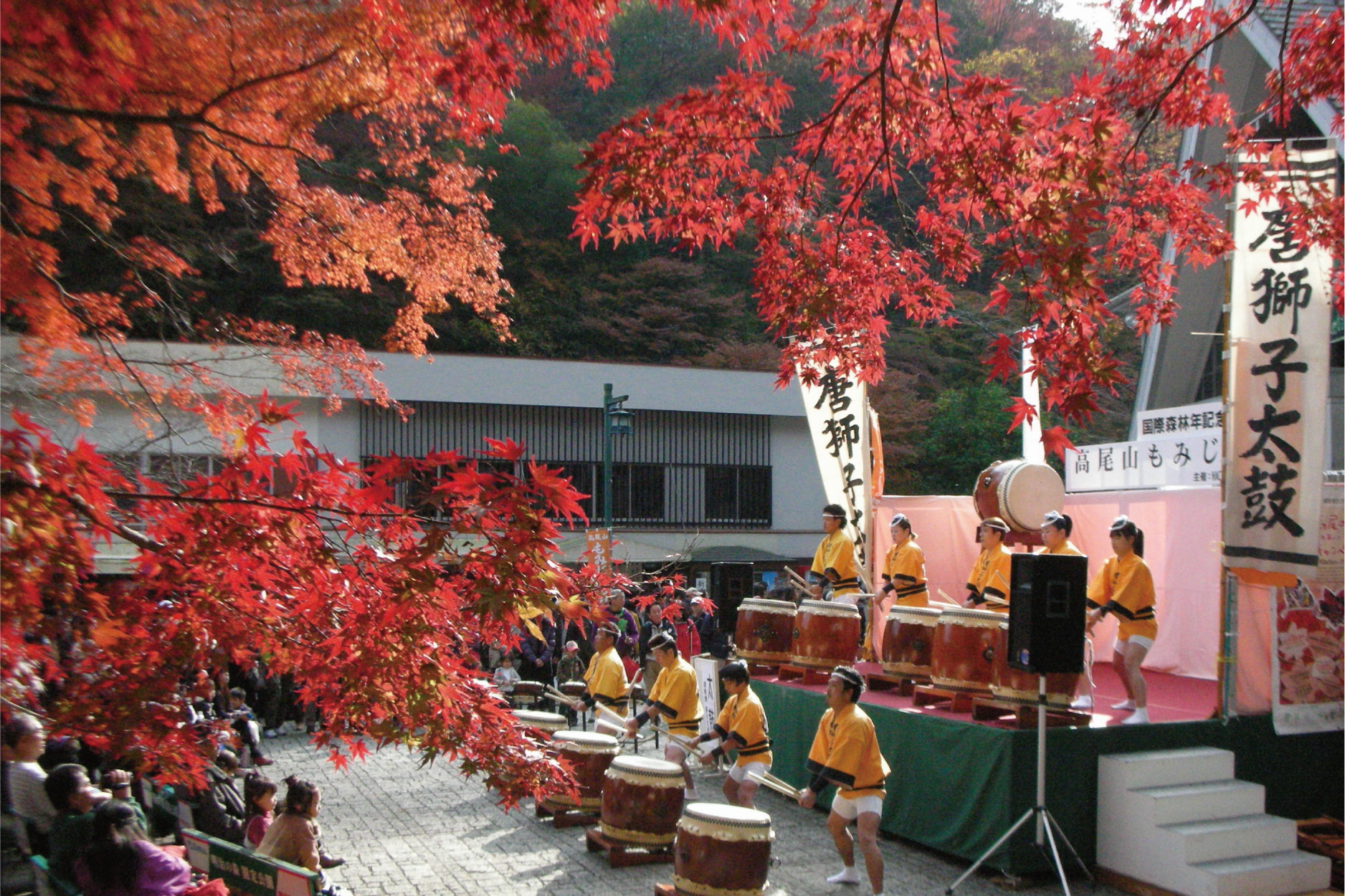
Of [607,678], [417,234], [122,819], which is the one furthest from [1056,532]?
[122,819]

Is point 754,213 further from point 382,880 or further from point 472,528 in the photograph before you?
point 382,880

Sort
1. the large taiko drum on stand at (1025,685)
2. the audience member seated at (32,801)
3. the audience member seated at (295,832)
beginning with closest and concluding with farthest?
the audience member seated at (295,832)
the audience member seated at (32,801)
the large taiko drum on stand at (1025,685)

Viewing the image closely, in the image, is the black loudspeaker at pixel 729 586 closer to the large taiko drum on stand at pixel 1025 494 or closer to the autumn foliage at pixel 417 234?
the large taiko drum on stand at pixel 1025 494

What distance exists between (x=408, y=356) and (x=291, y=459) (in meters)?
20.0

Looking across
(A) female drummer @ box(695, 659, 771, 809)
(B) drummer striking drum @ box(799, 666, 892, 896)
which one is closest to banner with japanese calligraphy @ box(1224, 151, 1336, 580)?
(B) drummer striking drum @ box(799, 666, 892, 896)

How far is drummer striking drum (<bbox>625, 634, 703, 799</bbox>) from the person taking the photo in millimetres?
8695

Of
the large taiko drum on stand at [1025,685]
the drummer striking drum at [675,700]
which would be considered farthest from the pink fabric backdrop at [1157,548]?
the drummer striking drum at [675,700]

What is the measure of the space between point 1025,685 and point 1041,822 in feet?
3.20

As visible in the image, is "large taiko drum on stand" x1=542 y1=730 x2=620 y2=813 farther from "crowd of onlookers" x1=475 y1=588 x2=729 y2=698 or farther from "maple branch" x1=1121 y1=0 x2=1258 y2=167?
"maple branch" x1=1121 y1=0 x2=1258 y2=167

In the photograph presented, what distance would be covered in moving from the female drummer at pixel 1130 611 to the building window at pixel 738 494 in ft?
55.7

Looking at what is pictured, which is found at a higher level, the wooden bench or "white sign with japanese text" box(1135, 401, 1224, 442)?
"white sign with japanese text" box(1135, 401, 1224, 442)

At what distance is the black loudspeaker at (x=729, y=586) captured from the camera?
2322cm

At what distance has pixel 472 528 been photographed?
3.39m

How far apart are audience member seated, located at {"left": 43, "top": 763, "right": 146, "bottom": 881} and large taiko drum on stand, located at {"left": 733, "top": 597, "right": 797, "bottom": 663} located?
21.0 feet
